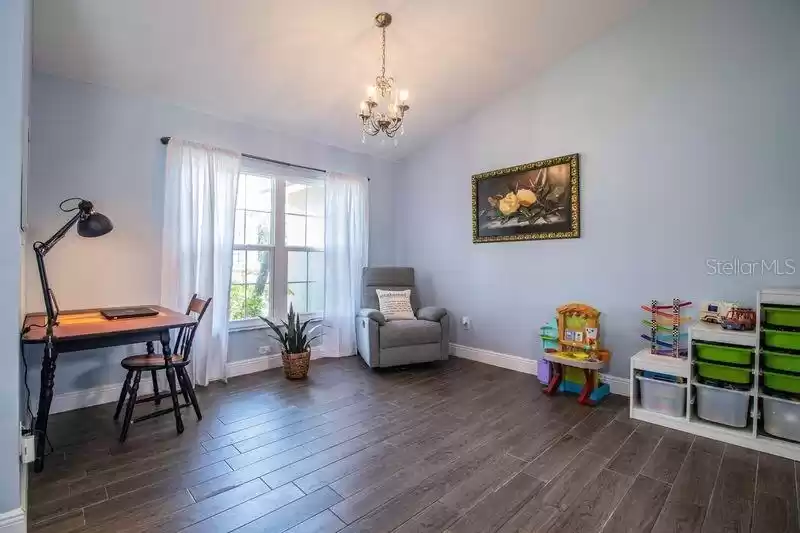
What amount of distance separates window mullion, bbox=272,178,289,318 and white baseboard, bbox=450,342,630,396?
1985mm

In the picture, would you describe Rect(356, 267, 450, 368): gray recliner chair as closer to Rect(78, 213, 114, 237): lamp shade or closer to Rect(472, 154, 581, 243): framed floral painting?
Rect(472, 154, 581, 243): framed floral painting

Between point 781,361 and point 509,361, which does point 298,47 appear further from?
point 781,361

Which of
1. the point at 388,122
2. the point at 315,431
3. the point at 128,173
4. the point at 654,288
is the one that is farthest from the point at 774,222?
the point at 128,173

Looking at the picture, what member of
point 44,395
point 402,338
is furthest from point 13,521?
point 402,338

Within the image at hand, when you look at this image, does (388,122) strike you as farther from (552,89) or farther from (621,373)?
(621,373)

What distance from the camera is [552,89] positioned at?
359 centimetres

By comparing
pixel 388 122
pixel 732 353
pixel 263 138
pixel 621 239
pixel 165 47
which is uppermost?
pixel 165 47

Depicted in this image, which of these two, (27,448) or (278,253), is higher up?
(278,253)

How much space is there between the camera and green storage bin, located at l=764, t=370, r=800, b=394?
2.22m

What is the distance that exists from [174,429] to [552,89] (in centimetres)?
410

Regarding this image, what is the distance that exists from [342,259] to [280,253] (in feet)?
2.26

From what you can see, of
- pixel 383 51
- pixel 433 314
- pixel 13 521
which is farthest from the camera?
pixel 433 314

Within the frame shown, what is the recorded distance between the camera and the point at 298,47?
9.66 ft

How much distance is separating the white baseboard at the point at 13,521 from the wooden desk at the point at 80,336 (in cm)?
69
